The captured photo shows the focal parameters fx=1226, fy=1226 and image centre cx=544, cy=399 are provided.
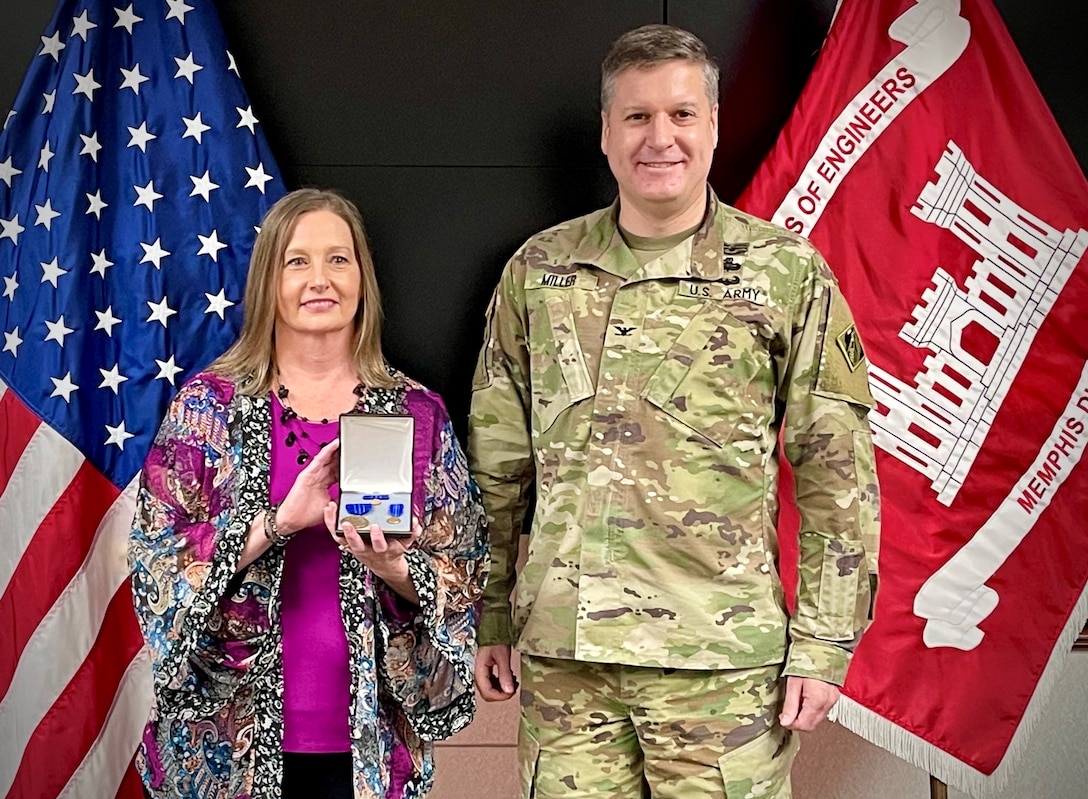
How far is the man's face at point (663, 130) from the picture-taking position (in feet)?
6.72

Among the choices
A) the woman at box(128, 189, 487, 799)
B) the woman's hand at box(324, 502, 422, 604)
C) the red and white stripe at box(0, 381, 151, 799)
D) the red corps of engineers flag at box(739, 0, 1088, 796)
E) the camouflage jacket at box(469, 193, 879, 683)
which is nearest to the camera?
the woman's hand at box(324, 502, 422, 604)

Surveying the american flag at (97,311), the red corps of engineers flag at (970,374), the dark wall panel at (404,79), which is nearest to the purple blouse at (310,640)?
the american flag at (97,311)

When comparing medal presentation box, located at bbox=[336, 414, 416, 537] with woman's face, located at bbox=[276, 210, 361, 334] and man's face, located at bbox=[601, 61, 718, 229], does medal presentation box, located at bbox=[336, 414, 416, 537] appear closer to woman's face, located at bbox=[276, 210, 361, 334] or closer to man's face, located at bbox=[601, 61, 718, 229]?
woman's face, located at bbox=[276, 210, 361, 334]

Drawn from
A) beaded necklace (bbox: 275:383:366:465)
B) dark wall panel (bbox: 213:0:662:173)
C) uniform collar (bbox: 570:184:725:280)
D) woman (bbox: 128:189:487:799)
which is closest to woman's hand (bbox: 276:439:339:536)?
woman (bbox: 128:189:487:799)

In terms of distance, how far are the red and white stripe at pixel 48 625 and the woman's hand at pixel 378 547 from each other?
2.79ft

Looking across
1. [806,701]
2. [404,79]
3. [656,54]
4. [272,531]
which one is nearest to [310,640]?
[272,531]

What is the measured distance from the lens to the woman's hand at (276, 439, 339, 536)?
184 centimetres

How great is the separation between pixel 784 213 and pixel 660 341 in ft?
2.45

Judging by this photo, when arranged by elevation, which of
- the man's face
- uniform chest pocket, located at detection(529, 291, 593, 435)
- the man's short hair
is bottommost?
uniform chest pocket, located at detection(529, 291, 593, 435)

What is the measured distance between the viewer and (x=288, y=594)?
1.97 meters

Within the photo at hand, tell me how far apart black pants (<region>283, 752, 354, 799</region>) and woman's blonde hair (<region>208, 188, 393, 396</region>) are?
1.96 feet

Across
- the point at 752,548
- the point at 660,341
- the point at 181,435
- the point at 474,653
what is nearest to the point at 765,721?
the point at 752,548

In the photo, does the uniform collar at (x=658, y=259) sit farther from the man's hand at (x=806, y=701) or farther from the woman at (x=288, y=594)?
the man's hand at (x=806, y=701)

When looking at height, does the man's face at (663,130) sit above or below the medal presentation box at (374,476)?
above
